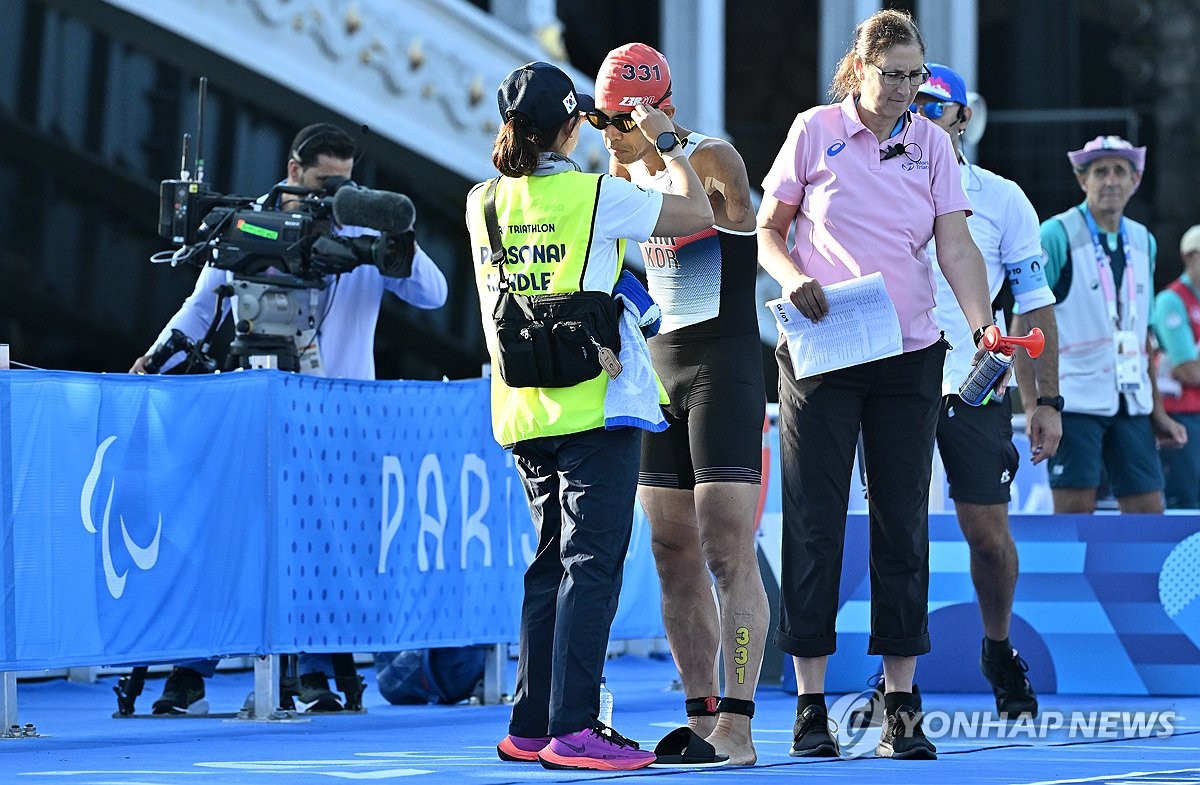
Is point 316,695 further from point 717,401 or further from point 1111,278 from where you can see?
point 1111,278

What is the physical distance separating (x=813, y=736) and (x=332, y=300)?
2.80m

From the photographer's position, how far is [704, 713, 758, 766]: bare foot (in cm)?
527

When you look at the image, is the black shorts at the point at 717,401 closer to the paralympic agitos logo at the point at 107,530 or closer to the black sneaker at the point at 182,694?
the paralympic agitos logo at the point at 107,530

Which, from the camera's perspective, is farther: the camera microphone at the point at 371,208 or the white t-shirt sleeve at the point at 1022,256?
the camera microphone at the point at 371,208

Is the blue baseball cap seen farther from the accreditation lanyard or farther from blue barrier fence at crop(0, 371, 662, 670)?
blue barrier fence at crop(0, 371, 662, 670)

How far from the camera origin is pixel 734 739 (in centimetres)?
529

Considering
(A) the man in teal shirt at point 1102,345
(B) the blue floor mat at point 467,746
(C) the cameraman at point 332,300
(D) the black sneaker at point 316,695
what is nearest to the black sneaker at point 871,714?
(B) the blue floor mat at point 467,746

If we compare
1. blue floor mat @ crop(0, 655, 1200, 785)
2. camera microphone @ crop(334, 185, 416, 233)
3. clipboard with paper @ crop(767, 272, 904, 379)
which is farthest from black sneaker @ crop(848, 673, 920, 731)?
camera microphone @ crop(334, 185, 416, 233)

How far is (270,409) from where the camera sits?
679cm

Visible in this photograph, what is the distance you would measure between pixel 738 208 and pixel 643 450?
71 cm

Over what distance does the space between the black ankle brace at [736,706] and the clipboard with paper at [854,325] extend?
90 cm

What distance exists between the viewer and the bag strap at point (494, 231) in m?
5.15

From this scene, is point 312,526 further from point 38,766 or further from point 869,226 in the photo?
point 869,226

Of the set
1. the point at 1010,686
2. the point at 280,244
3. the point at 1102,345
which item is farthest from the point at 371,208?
the point at 1102,345
